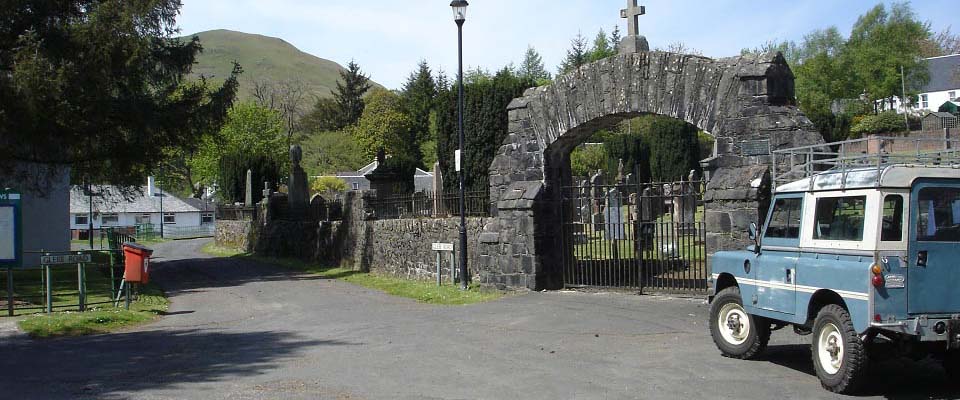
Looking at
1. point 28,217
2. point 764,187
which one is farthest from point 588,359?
point 28,217

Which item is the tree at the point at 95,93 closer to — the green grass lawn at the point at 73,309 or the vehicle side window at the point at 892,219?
the green grass lawn at the point at 73,309

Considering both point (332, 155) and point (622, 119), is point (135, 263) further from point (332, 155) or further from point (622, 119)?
point (332, 155)

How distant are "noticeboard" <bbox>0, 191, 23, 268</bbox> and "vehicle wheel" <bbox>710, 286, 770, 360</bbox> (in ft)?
41.4

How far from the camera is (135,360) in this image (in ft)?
36.4

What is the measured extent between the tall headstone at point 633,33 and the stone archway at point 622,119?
331 millimetres

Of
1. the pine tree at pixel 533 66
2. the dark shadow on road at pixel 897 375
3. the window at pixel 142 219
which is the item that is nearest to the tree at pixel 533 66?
the pine tree at pixel 533 66

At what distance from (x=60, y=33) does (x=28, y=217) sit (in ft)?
32.0

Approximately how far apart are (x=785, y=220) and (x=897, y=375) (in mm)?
1943

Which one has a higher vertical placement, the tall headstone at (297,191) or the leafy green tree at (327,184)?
the leafy green tree at (327,184)

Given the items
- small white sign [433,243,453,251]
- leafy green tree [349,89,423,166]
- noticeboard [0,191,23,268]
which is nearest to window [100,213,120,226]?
leafy green tree [349,89,423,166]

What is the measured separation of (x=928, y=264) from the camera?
764cm

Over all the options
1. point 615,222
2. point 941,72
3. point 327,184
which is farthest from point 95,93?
point 941,72

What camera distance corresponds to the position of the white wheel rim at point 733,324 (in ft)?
32.0

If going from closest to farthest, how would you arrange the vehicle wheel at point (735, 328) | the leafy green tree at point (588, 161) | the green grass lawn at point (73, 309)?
the vehicle wheel at point (735, 328), the green grass lawn at point (73, 309), the leafy green tree at point (588, 161)
